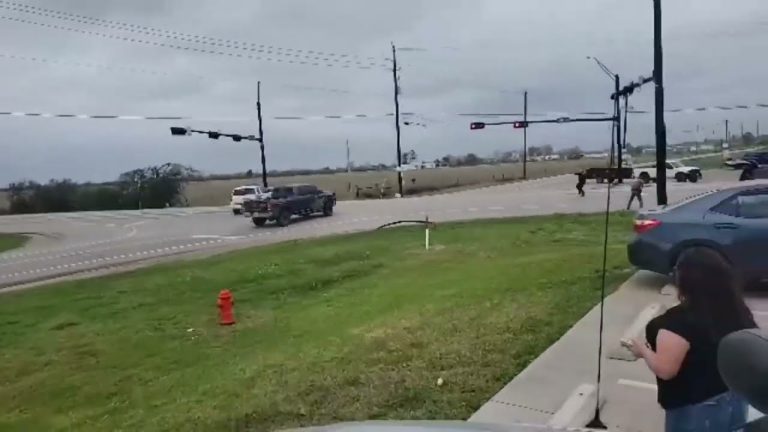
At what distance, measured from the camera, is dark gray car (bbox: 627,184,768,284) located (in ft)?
28.9

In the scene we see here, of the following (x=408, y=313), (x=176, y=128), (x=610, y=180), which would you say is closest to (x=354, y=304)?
(x=408, y=313)

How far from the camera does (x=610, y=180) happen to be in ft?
14.3

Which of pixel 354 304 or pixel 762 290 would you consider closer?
pixel 762 290

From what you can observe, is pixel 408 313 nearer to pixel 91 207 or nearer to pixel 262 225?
pixel 262 225

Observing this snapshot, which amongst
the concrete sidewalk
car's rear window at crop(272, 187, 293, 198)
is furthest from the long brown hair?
car's rear window at crop(272, 187, 293, 198)

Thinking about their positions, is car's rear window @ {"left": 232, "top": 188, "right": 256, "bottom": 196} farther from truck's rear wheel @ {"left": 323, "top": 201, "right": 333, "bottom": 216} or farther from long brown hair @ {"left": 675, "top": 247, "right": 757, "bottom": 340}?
long brown hair @ {"left": 675, "top": 247, "right": 757, "bottom": 340}

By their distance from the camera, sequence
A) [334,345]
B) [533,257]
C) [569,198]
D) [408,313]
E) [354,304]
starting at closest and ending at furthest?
1. [334,345]
2. [408,313]
3. [354,304]
4. [533,257]
5. [569,198]

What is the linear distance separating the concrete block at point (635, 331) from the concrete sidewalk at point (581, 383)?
0.04 m

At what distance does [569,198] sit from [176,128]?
77.2 feet

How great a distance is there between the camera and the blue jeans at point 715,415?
3.24 meters

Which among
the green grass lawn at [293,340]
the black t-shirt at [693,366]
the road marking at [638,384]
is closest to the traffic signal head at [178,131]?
the green grass lawn at [293,340]

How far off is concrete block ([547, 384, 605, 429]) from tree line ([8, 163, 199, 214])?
211 feet

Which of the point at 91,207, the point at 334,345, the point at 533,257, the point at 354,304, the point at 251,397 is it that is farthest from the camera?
the point at 91,207

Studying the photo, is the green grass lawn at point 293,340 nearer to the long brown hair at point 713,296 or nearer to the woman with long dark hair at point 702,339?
the woman with long dark hair at point 702,339
